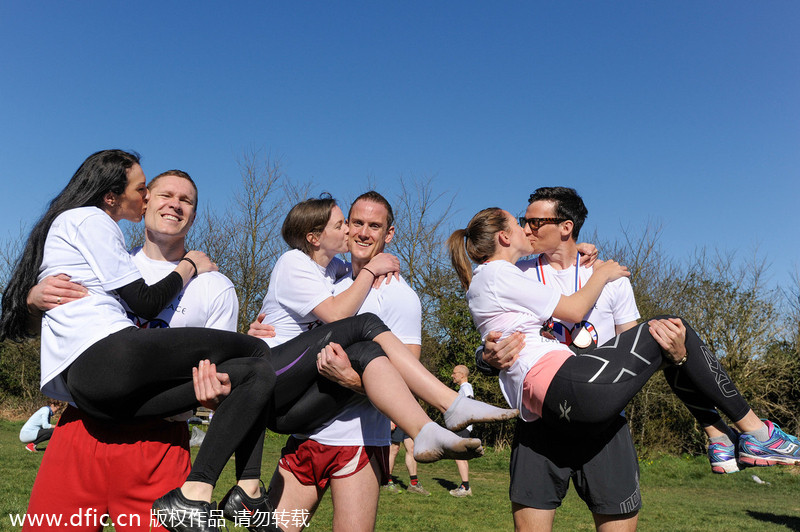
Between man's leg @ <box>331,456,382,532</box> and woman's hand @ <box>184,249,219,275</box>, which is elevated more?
woman's hand @ <box>184,249,219,275</box>

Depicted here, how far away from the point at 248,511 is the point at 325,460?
579mm

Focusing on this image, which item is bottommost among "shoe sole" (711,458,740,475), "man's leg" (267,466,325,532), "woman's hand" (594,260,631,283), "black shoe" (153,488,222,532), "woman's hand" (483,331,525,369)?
"man's leg" (267,466,325,532)

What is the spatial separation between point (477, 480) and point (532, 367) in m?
11.4

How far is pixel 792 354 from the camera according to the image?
59.1 feet

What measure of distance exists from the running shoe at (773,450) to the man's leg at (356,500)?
198cm

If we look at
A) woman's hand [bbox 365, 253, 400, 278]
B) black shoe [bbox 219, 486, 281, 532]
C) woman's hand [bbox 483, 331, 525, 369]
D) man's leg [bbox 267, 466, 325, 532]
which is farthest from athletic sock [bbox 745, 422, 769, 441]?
black shoe [bbox 219, 486, 281, 532]

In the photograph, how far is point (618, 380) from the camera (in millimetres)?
3168

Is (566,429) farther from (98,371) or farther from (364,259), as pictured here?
(98,371)

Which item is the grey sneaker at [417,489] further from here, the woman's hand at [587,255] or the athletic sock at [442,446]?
the athletic sock at [442,446]

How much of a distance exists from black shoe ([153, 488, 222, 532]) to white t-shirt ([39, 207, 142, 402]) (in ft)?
2.48

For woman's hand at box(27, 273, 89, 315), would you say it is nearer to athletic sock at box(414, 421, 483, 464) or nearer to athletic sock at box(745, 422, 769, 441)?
athletic sock at box(414, 421, 483, 464)

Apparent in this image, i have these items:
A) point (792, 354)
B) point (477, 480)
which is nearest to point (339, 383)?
point (477, 480)

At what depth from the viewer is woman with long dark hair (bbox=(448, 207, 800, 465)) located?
10.4ft

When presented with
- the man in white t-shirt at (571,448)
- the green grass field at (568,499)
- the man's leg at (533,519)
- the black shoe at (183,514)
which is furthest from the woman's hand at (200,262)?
the green grass field at (568,499)
